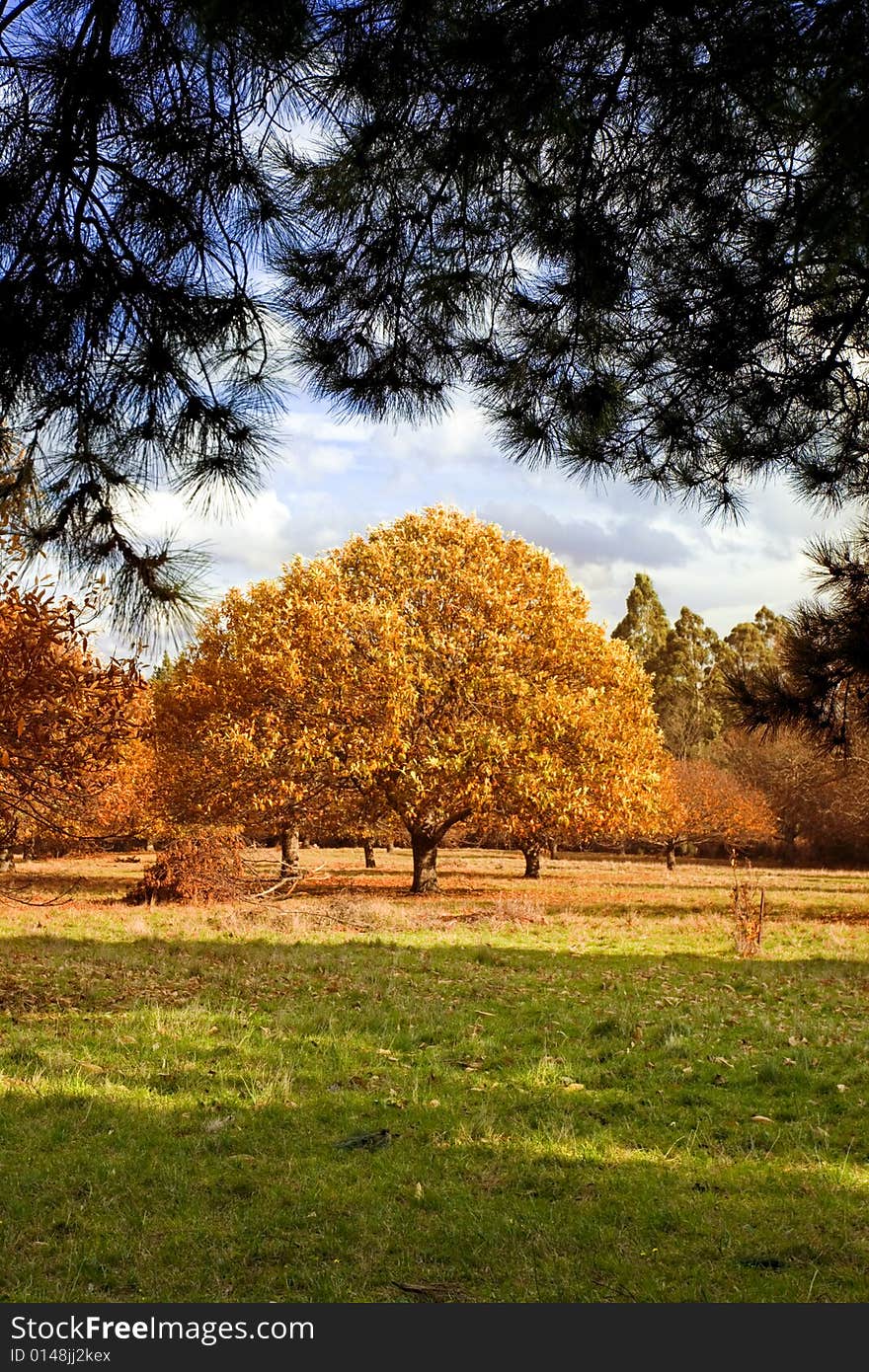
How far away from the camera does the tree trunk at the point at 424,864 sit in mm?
24703

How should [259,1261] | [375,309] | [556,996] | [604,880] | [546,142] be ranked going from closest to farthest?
1. [259,1261]
2. [546,142]
3. [375,309]
4. [556,996]
5. [604,880]

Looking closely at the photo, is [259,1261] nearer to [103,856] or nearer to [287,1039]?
[287,1039]

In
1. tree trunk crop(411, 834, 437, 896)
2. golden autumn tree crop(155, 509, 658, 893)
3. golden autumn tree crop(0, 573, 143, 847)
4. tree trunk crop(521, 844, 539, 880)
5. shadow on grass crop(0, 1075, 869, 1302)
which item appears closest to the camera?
shadow on grass crop(0, 1075, 869, 1302)

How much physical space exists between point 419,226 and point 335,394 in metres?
→ 1.09

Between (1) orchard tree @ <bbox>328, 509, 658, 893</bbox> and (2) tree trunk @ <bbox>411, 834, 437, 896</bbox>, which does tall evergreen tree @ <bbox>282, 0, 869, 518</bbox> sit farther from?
(2) tree trunk @ <bbox>411, 834, 437, 896</bbox>

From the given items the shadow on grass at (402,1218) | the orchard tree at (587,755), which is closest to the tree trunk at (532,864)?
the orchard tree at (587,755)

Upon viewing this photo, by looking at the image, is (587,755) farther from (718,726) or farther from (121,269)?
(718,726)

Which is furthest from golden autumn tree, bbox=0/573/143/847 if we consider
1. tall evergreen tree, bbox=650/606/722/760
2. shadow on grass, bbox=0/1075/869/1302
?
tall evergreen tree, bbox=650/606/722/760

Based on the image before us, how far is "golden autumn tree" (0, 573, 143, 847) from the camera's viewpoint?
28.1ft

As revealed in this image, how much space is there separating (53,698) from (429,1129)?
5.68 m

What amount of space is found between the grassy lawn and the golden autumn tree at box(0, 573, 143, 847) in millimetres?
2623

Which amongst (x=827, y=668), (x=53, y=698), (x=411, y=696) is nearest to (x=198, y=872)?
(x=411, y=696)

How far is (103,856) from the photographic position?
46000 mm

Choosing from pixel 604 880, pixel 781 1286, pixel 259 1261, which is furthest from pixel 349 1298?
pixel 604 880
